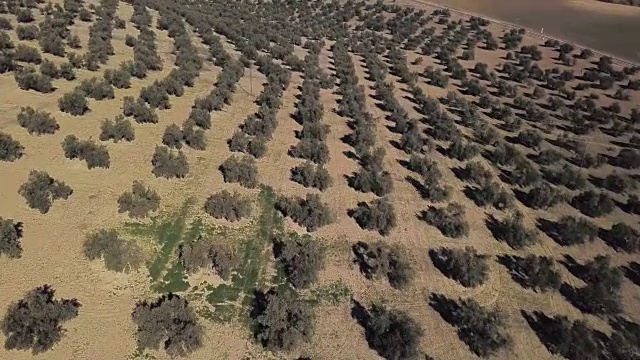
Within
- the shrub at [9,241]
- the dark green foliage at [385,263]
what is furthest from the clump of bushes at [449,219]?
the shrub at [9,241]

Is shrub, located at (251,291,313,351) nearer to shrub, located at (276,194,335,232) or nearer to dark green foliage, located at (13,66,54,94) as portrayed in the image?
shrub, located at (276,194,335,232)

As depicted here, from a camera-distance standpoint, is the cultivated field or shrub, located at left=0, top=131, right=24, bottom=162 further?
shrub, located at left=0, top=131, right=24, bottom=162

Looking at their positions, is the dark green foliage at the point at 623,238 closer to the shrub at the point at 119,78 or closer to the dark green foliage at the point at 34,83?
the shrub at the point at 119,78

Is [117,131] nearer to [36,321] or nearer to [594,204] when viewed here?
[36,321]

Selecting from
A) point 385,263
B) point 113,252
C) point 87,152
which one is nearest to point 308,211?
point 385,263

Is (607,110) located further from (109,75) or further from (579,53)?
(109,75)

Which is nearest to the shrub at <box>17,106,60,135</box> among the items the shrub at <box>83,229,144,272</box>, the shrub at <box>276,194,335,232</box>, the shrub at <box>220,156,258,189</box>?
the shrub at <box>83,229,144,272</box>
